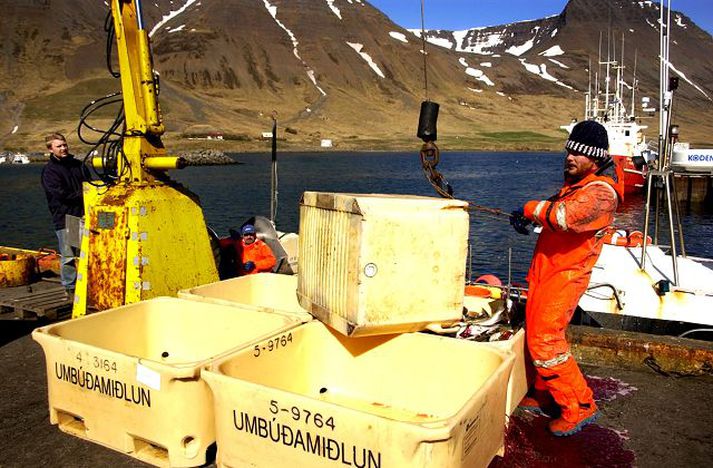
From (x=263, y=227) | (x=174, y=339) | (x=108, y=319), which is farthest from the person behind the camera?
(x=263, y=227)

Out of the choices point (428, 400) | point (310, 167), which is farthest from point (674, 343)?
point (310, 167)

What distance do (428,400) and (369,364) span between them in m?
0.51

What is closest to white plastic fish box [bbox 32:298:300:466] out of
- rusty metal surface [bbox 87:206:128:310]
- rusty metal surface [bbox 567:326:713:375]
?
rusty metal surface [bbox 87:206:128:310]

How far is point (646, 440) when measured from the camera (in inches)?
167

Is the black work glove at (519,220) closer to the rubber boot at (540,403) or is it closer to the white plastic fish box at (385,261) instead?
the white plastic fish box at (385,261)

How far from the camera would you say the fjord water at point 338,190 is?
24353 millimetres

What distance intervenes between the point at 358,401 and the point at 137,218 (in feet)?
9.61

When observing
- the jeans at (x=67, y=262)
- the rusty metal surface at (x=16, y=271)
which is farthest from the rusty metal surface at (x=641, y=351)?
the rusty metal surface at (x=16, y=271)

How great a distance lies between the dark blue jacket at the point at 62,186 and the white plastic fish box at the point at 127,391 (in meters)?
3.31

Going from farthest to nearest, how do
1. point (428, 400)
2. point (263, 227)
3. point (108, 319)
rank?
1. point (263, 227)
2. point (108, 319)
3. point (428, 400)

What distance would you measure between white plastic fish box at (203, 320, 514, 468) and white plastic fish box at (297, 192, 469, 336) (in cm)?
30

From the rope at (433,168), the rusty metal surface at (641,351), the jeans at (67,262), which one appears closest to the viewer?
the rope at (433,168)

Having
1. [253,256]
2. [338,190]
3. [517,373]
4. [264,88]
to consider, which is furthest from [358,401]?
[264,88]

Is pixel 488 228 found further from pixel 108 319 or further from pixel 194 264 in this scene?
pixel 108 319
